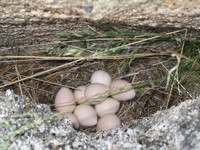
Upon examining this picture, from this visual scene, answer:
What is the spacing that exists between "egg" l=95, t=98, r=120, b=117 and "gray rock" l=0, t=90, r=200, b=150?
0.49m

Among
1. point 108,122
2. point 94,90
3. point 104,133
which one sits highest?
point 94,90

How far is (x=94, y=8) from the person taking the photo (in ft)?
4.74

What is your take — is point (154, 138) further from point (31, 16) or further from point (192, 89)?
point (31, 16)

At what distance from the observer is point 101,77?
2035 mm

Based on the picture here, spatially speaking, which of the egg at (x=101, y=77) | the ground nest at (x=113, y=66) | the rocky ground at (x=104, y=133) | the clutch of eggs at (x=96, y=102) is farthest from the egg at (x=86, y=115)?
the rocky ground at (x=104, y=133)

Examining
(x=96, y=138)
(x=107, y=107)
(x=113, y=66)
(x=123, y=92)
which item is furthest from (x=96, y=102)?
(x=96, y=138)

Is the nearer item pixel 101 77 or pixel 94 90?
pixel 94 90

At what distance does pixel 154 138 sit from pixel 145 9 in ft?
2.28

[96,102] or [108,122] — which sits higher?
[96,102]

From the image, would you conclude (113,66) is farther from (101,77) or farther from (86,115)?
(86,115)

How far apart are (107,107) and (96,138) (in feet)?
1.68

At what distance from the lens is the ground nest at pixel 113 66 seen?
6.06 ft

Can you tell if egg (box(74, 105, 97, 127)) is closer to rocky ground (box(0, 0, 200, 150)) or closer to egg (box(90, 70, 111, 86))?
egg (box(90, 70, 111, 86))

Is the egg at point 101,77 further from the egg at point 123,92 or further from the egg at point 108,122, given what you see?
the egg at point 108,122
